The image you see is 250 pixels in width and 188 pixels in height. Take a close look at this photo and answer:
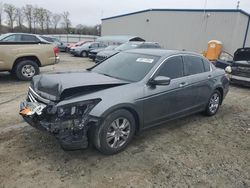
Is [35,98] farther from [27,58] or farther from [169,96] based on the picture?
[27,58]

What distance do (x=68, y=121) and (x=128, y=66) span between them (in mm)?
Result: 1747

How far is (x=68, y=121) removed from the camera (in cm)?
339

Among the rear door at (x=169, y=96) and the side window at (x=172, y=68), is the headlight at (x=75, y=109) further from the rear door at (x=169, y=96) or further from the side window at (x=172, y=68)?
the side window at (x=172, y=68)

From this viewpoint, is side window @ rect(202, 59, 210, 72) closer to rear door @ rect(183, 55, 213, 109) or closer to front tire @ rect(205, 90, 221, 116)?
rear door @ rect(183, 55, 213, 109)

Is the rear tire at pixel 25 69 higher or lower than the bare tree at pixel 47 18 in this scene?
lower

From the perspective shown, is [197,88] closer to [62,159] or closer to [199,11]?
[62,159]

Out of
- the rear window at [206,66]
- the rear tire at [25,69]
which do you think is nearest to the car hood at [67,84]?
the rear window at [206,66]

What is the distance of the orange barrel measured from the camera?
1823 cm

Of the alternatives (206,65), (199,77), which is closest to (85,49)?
(206,65)

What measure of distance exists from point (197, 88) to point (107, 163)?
258 centimetres

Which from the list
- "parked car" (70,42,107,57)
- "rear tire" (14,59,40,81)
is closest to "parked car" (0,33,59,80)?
"rear tire" (14,59,40,81)

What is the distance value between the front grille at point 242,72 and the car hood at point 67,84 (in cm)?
721

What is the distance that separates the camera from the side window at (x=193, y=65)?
5.06 m

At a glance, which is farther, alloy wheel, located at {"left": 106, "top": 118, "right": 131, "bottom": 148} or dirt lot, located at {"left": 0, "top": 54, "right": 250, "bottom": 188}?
alloy wheel, located at {"left": 106, "top": 118, "right": 131, "bottom": 148}
